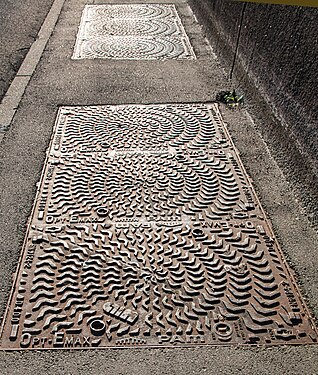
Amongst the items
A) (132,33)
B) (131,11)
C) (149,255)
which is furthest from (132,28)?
(149,255)

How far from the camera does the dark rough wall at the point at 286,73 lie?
13.9ft

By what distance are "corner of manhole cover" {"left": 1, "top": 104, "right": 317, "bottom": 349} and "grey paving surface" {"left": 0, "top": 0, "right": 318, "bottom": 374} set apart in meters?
0.08

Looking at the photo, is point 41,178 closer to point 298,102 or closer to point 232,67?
point 298,102

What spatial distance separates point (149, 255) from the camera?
3621mm

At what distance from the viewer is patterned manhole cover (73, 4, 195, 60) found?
7450mm

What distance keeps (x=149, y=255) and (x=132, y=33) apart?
5441 millimetres

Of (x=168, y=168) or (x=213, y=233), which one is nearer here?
(x=213, y=233)

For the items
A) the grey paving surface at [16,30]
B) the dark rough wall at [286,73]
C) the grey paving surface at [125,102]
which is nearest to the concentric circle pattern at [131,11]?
the grey paving surface at [125,102]

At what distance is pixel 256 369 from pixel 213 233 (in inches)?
45.9

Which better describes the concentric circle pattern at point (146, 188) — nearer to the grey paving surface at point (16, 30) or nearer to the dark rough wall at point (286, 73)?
the dark rough wall at point (286, 73)

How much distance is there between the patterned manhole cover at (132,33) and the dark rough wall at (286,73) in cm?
152

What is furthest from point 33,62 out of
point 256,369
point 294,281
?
point 256,369

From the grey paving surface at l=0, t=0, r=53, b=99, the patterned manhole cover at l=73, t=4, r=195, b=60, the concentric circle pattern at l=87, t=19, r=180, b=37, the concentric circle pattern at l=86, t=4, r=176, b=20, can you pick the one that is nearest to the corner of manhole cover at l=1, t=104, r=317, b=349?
the grey paving surface at l=0, t=0, r=53, b=99

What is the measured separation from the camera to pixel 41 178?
14.7 feet
